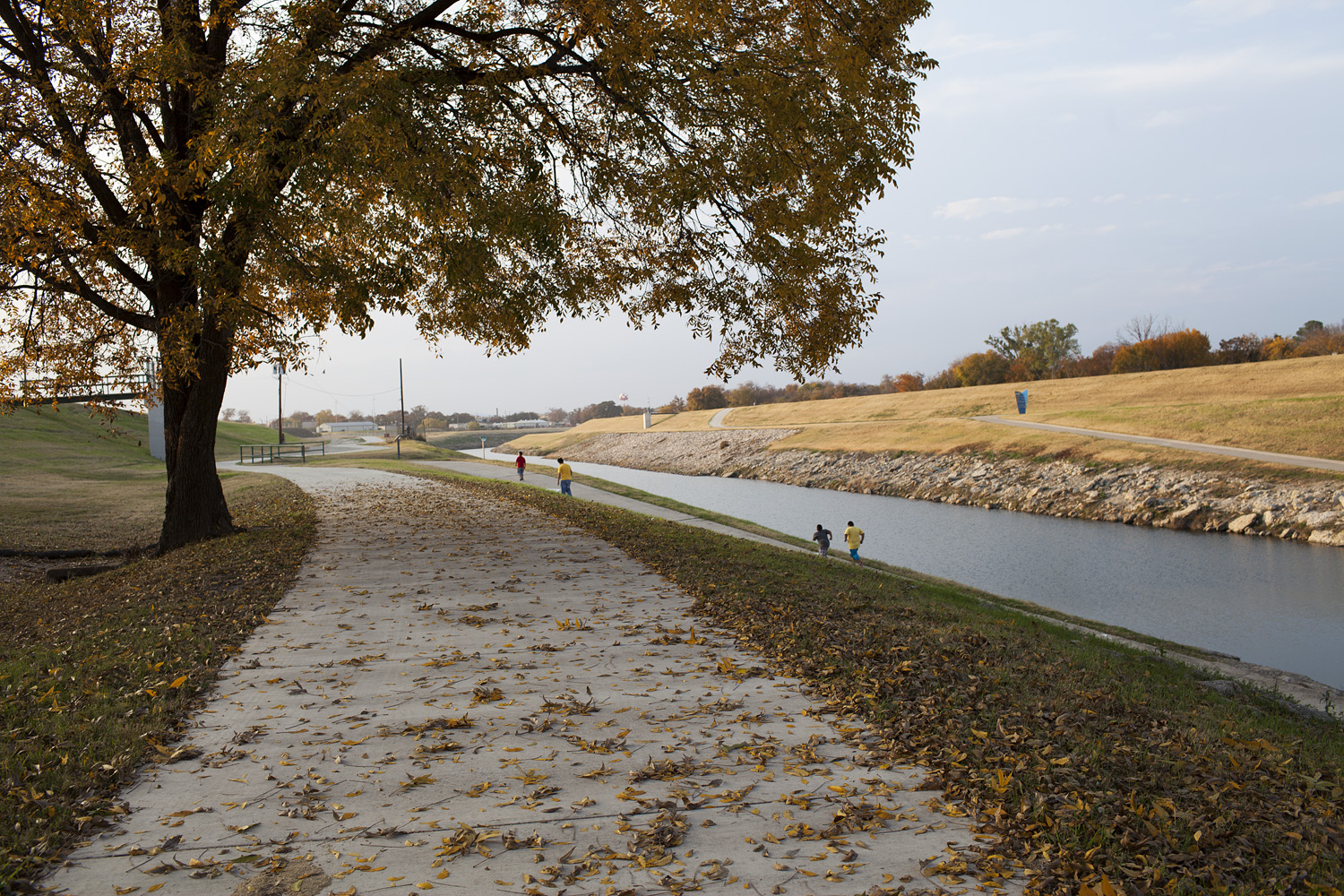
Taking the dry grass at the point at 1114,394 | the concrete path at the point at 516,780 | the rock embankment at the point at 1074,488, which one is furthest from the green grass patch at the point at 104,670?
the dry grass at the point at 1114,394

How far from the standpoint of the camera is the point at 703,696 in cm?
571

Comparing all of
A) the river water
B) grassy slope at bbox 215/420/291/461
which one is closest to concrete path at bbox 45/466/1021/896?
the river water

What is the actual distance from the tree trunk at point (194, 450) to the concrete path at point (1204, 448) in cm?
2958

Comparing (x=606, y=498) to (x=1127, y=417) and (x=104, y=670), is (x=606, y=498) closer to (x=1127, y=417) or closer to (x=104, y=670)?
(x=104, y=670)

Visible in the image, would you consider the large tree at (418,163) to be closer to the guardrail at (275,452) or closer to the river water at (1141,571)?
the river water at (1141,571)

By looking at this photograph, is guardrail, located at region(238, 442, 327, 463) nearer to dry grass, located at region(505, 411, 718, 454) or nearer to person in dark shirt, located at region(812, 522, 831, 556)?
dry grass, located at region(505, 411, 718, 454)

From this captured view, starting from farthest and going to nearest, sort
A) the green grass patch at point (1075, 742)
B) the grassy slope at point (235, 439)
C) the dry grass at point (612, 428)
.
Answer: the dry grass at point (612, 428) → the grassy slope at point (235, 439) → the green grass patch at point (1075, 742)

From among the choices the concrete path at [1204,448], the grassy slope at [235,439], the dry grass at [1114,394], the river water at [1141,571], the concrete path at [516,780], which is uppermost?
the dry grass at [1114,394]

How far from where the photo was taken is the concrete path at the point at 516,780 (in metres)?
3.47

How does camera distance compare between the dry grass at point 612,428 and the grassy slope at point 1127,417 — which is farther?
the dry grass at point 612,428

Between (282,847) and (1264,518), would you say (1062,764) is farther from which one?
(1264,518)

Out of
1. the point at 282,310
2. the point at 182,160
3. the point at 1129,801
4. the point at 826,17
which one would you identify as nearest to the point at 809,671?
the point at 1129,801

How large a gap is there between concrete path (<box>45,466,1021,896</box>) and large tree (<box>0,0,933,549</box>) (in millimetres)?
5099

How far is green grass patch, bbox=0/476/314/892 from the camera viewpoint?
4.02 metres
